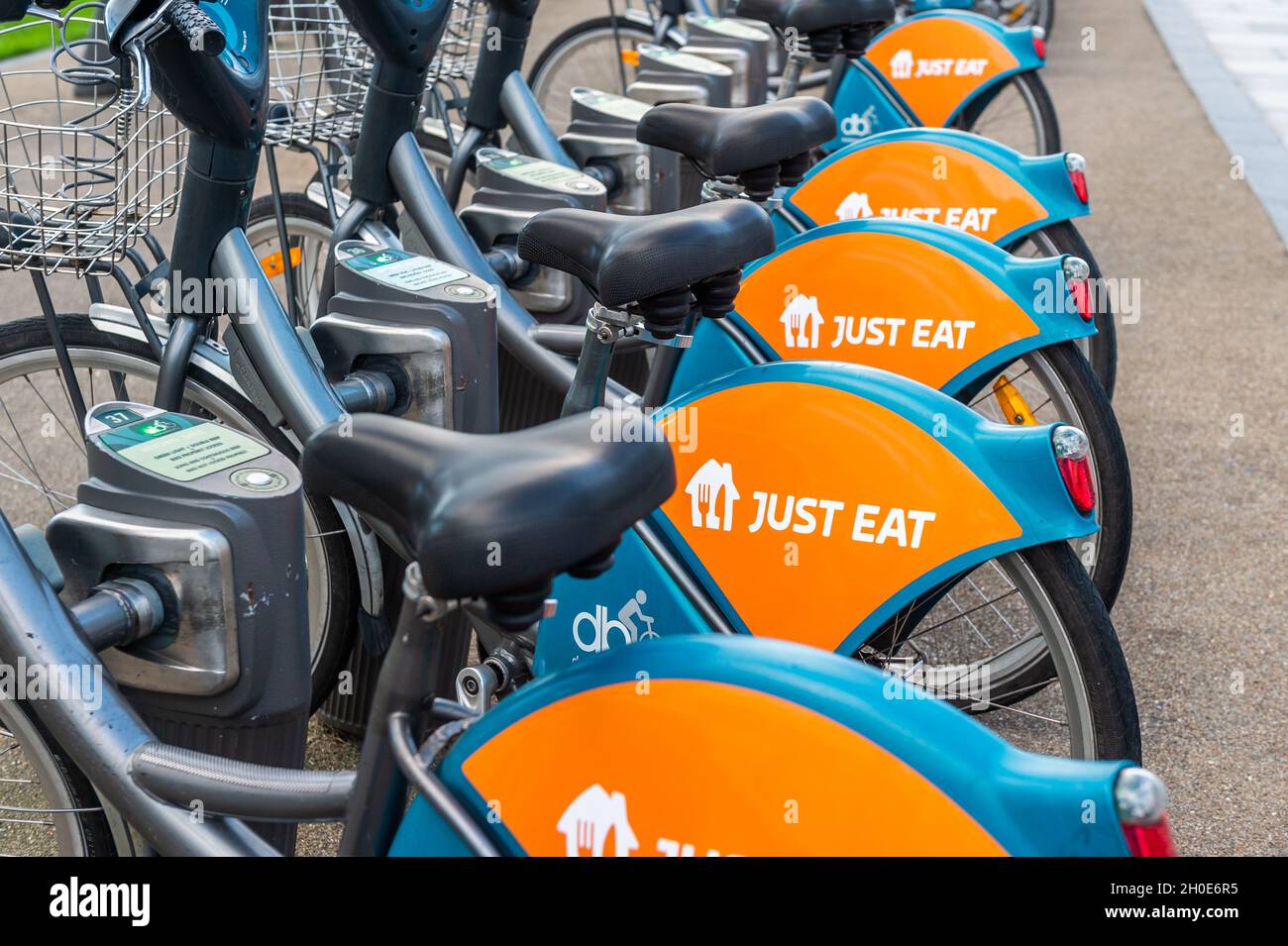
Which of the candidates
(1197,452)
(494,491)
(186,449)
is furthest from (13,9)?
(1197,452)

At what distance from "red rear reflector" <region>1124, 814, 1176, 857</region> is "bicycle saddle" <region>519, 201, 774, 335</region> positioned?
3.12ft

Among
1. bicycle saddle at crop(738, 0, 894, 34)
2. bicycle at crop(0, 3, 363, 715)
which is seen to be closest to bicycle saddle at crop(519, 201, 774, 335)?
bicycle at crop(0, 3, 363, 715)

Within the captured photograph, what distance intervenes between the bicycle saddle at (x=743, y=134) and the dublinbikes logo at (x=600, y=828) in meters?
1.38

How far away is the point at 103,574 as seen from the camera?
1.79m

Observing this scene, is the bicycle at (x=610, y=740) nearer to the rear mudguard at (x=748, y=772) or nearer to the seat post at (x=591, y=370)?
the rear mudguard at (x=748, y=772)

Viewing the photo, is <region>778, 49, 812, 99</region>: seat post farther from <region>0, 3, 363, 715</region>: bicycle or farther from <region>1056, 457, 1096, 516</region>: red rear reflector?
<region>1056, 457, 1096, 516</region>: red rear reflector

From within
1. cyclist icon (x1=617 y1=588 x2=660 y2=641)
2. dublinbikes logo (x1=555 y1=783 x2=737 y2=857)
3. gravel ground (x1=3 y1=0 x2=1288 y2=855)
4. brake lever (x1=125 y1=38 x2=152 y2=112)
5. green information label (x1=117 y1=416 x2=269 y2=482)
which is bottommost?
gravel ground (x1=3 y1=0 x2=1288 y2=855)

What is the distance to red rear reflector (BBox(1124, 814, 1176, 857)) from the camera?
1.23 meters

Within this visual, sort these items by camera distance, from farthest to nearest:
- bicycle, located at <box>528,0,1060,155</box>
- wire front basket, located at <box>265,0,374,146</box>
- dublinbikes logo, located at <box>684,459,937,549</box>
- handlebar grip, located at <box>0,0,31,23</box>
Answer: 1. bicycle, located at <box>528,0,1060,155</box>
2. wire front basket, located at <box>265,0,374,146</box>
3. dublinbikes logo, located at <box>684,459,937,549</box>
4. handlebar grip, located at <box>0,0,31,23</box>

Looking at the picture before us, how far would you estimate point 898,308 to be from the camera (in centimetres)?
258

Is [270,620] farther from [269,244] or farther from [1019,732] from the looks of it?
[269,244]

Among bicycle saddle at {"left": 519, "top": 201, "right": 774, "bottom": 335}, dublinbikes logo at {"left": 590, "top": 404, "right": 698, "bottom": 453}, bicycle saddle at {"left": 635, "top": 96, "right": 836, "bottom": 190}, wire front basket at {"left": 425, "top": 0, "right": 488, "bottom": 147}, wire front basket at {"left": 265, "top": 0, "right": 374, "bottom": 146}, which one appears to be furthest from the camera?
wire front basket at {"left": 425, "top": 0, "right": 488, "bottom": 147}

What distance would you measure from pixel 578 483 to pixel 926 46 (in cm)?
387
